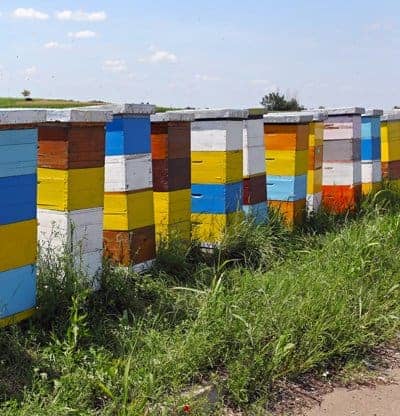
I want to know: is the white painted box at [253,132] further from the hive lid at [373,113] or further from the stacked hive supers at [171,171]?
the hive lid at [373,113]

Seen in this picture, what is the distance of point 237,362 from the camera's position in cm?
276

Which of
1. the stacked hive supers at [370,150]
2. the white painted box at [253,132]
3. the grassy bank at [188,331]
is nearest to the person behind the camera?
the grassy bank at [188,331]

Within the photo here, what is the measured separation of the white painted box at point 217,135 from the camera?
174 inches

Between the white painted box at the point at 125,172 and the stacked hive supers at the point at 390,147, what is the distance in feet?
13.2

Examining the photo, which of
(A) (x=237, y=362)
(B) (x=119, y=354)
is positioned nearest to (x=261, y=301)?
(A) (x=237, y=362)

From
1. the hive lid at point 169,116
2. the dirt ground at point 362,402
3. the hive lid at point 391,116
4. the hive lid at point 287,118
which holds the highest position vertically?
the hive lid at point 391,116

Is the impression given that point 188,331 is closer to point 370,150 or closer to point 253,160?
point 253,160

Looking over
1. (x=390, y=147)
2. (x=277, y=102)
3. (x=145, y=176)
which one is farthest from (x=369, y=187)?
(x=277, y=102)

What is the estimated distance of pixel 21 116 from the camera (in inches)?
109

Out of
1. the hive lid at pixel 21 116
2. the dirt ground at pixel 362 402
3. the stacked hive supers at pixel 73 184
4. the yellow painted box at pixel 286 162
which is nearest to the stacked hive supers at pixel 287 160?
the yellow painted box at pixel 286 162

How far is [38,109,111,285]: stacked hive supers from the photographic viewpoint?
10.2ft

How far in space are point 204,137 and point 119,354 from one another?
6.69 ft

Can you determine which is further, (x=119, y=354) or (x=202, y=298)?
(x=202, y=298)

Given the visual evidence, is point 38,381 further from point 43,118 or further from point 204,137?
point 204,137
